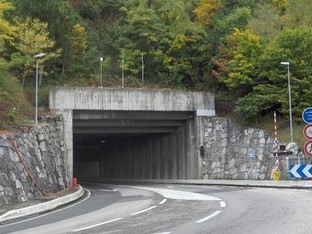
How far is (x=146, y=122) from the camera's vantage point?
4041 cm

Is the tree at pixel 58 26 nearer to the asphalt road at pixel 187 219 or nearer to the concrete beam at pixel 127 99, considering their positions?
the concrete beam at pixel 127 99

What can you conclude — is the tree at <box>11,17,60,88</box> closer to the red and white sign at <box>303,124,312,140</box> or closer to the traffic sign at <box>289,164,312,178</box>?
the traffic sign at <box>289,164,312,178</box>

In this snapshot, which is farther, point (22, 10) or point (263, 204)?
point (22, 10)

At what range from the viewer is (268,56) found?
35.5 metres

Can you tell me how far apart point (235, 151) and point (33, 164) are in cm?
1728

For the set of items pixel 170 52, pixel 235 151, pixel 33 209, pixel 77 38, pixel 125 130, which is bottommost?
pixel 33 209

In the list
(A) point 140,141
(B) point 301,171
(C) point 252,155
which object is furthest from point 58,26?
(B) point 301,171

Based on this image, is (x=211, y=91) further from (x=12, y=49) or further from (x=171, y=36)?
(x=12, y=49)

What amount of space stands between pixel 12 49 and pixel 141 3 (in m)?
19.0

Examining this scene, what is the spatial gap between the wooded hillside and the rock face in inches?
70.1

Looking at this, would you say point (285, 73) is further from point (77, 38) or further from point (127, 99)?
point (77, 38)

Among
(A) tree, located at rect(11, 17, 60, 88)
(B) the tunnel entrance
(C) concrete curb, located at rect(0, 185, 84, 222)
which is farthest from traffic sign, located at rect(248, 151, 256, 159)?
(C) concrete curb, located at rect(0, 185, 84, 222)

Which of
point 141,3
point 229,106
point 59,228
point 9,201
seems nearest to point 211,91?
point 229,106

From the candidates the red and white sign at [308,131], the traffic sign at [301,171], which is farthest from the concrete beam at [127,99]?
the red and white sign at [308,131]
